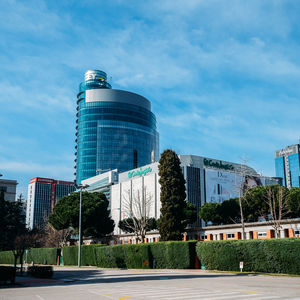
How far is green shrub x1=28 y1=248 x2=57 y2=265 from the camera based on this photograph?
70438mm

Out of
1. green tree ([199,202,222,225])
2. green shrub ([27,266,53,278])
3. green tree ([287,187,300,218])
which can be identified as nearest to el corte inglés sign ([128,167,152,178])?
green tree ([199,202,222,225])

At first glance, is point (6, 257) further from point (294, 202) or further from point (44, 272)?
point (294, 202)

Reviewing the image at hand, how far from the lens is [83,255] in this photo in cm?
6166

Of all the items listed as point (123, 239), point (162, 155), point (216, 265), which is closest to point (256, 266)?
point (216, 265)

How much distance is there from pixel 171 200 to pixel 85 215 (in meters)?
33.7

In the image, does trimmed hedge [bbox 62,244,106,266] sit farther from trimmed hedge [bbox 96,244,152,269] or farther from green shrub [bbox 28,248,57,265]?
green shrub [bbox 28,248,57,265]

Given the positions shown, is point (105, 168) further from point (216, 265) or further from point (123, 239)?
point (216, 265)

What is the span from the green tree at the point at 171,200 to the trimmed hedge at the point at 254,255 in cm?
1116

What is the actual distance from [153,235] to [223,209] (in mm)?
14987

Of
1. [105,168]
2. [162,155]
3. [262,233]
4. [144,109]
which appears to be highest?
[144,109]

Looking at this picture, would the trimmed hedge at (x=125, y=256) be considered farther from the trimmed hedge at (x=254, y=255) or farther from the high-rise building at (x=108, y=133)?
the high-rise building at (x=108, y=133)

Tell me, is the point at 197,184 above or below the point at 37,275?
above

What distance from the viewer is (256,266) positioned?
35188 mm

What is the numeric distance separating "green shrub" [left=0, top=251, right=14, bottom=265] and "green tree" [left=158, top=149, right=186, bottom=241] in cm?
4070
